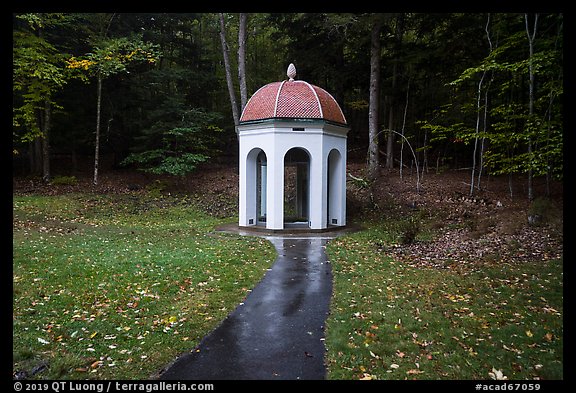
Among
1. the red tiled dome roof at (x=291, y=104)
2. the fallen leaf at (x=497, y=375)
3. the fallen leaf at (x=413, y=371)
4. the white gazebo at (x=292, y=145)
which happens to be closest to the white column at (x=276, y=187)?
the white gazebo at (x=292, y=145)

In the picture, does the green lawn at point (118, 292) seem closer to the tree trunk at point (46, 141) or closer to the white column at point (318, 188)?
the white column at point (318, 188)

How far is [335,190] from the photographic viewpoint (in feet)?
51.3

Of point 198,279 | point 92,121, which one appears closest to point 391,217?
point 198,279

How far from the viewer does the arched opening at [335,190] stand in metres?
15.3

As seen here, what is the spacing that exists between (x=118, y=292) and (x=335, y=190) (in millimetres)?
10467

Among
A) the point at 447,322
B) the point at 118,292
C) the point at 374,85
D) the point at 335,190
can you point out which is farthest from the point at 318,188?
the point at 447,322

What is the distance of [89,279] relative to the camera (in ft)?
24.0

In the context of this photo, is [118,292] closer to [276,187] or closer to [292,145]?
[276,187]

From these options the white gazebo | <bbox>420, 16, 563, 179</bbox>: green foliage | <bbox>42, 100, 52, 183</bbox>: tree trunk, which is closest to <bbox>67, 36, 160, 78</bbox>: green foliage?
<bbox>42, 100, 52, 183</bbox>: tree trunk

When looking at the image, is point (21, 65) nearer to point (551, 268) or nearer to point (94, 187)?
point (94, 187)

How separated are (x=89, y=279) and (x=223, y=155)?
20.9m

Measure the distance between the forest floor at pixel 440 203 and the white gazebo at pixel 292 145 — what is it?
2.51 metres
